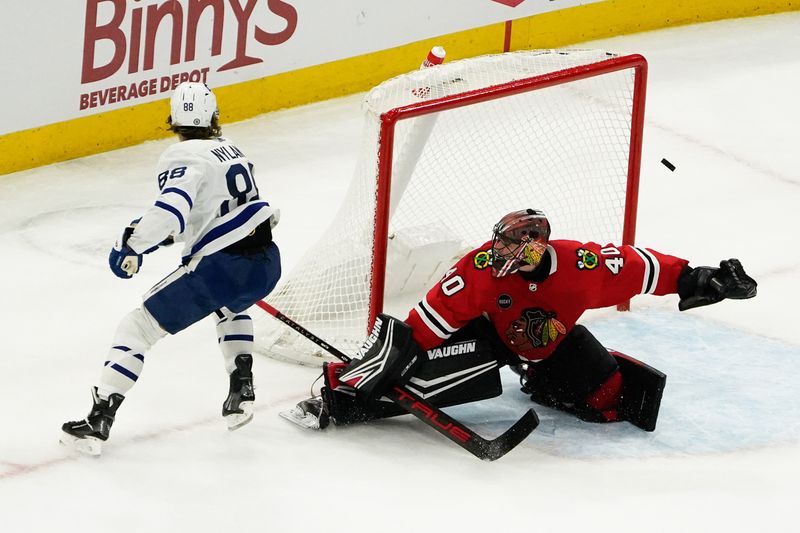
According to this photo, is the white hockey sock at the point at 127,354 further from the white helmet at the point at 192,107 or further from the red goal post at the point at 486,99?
the red goal post at the point at 486,99

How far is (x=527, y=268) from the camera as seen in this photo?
3.76 m

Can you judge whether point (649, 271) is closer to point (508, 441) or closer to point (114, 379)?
point (508, 441)

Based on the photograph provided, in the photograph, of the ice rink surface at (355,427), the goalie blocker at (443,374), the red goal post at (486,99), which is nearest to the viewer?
the ice rink surface at (355,427)

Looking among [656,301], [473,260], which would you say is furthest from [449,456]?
[656,301]

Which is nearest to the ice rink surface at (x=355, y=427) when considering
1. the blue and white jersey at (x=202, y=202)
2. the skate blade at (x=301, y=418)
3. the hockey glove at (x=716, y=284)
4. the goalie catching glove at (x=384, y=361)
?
the skate blade at (x=301, y=418)

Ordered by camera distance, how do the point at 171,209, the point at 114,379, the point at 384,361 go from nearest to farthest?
the point at 171,209
the point at 114,379
the point at 384,361

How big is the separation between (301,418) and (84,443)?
0.60 meters

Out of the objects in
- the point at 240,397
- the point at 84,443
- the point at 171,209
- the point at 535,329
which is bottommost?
the point at 84,443

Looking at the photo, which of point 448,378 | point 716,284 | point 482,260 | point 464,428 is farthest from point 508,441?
point 716,284

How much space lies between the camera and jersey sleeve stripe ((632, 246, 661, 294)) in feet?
12.9

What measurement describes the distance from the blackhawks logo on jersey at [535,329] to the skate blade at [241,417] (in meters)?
0.72

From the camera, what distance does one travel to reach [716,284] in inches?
154

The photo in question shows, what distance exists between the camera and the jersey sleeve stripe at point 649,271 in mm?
3939

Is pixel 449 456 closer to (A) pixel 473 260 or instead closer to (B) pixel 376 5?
(A) pixel 473 260
